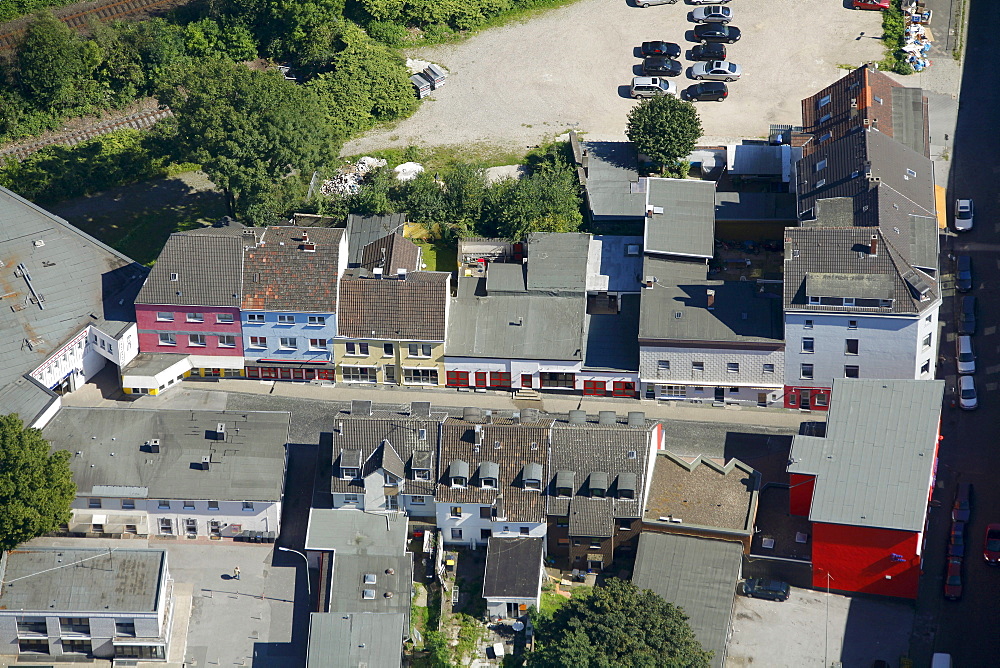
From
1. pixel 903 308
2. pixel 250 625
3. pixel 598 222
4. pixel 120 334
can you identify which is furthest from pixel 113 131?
pixel 903 308

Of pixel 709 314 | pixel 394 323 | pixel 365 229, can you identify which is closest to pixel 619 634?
pixel 709 314

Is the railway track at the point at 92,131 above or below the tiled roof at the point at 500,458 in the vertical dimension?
above

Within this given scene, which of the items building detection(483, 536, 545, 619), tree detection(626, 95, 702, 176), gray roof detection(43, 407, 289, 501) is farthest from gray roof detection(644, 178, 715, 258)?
gray roof detection(43, 407, 289, 501)

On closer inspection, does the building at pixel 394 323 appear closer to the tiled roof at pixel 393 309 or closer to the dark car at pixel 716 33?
the tiled roof at pixel 393 309

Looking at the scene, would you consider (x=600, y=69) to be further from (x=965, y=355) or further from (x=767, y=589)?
(x=767, y=589)

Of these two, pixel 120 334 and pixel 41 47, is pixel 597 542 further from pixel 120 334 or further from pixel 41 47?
pixel 41 47

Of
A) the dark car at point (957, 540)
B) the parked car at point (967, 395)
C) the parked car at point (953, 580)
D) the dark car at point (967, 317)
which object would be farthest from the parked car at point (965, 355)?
the parked car at point (953, 580)
